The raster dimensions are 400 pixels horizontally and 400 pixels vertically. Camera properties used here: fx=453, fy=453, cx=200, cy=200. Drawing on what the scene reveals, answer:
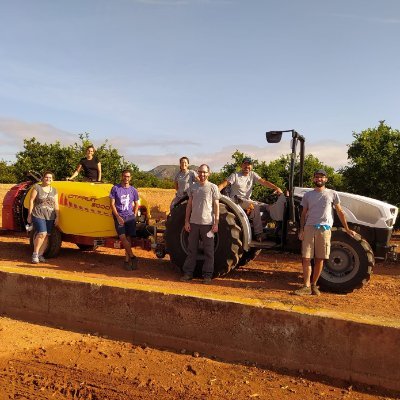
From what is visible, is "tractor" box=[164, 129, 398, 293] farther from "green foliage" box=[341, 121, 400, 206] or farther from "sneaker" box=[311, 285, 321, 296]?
"green foliage" box=[341, 121, 400, 206]

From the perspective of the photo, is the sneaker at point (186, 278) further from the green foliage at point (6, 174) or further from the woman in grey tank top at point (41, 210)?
the green foliage at point (6, 174)

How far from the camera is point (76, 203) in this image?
26.6 ft

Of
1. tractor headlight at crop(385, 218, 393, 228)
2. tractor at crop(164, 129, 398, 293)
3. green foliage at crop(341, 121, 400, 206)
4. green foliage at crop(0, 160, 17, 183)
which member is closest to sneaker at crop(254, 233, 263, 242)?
tractor at crop(164, 129, 398, 293)

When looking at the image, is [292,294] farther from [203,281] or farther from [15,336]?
[15,336]

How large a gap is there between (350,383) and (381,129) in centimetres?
1103

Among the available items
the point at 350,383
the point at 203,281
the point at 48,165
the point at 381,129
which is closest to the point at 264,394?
the point at 350,383

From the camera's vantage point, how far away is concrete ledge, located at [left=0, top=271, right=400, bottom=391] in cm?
401

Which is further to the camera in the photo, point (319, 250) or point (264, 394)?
point (319, 250)

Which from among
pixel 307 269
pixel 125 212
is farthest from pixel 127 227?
pixel 307 269

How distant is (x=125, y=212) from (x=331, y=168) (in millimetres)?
16957

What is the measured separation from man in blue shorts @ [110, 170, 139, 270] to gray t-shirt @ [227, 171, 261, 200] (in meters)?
1.69

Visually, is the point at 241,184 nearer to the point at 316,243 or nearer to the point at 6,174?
the point at 316,243

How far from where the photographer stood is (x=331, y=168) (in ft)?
73.9

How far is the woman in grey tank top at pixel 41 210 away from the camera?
7898mm
